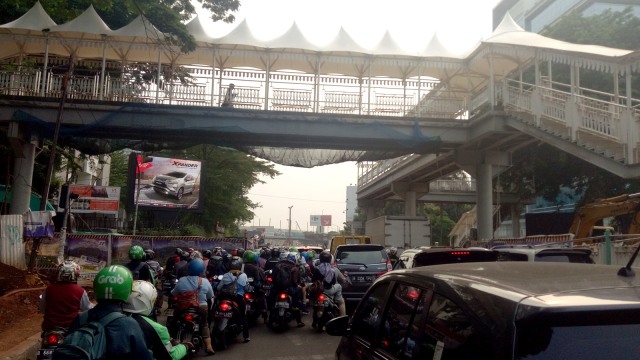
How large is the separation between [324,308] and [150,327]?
7.44 meters

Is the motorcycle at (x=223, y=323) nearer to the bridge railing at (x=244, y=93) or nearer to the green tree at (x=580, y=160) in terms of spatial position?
the bridge railing at (x=244, y=93)

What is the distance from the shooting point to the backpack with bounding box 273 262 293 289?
11039 mm

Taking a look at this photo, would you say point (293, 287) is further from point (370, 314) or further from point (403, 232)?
point (403, 232)

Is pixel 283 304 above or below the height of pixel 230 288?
below

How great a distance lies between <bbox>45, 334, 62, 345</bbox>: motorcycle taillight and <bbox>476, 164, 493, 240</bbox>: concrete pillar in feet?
61.2

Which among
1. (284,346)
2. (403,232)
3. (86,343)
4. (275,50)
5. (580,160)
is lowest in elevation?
(284,346)

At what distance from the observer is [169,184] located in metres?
29.9

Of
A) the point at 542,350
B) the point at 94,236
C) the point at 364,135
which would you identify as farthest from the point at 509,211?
the point at 542,350

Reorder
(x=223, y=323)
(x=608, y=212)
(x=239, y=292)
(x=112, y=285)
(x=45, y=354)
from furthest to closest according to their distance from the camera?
(x=608, y=212)
(x=239, y=292)
(x=223, y=323)
(x=45, y=354)
(x=112, y=285)

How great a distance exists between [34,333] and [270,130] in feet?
36.6

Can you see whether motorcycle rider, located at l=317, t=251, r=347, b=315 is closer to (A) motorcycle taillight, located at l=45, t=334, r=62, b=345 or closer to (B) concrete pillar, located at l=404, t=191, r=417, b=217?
(A) motorcycle taillight, located at l=45, t=334, r=62, b=345

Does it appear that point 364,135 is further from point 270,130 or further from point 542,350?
point 542,350

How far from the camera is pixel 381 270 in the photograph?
43.0ft

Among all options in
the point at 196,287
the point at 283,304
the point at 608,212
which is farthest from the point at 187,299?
the point at 608,212
